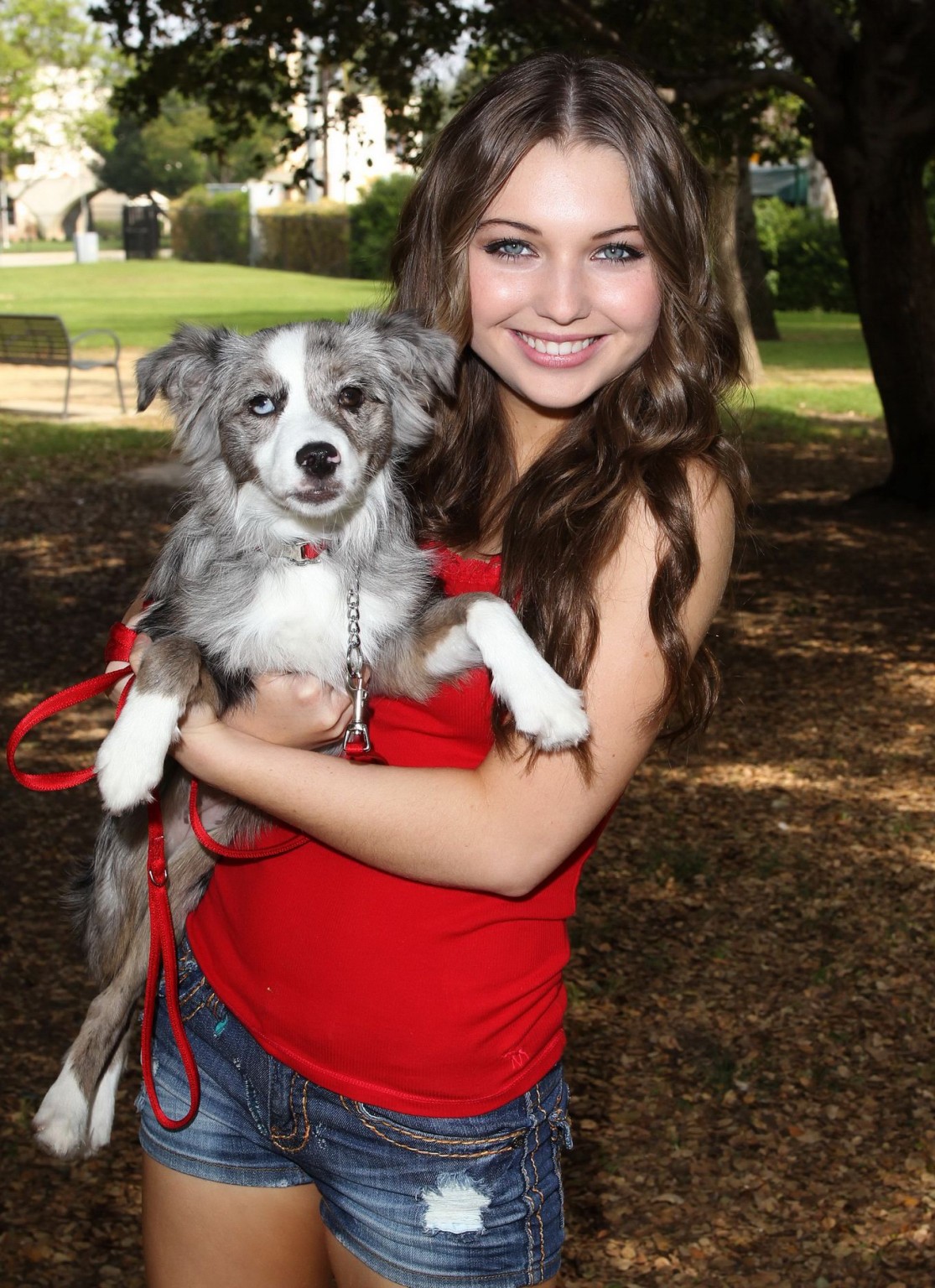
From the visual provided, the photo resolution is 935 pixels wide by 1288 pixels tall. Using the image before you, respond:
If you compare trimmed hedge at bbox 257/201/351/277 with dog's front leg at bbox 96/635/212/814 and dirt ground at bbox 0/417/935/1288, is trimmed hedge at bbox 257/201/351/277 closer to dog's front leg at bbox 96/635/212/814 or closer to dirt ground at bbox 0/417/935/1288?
dirt ground at bbox 0/417/935/1288

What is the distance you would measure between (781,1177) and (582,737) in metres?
2.75

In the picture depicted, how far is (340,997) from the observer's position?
2221mm

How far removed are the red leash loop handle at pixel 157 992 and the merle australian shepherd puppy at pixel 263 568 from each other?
40cm

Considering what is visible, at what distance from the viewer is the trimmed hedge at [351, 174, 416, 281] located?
44219 millimetres

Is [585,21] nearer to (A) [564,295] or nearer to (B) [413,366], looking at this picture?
(B) [413,366]

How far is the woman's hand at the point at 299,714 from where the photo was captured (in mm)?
2662

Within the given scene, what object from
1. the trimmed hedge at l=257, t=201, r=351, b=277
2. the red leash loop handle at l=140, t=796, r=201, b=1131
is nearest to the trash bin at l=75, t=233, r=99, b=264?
the trimmed hedge at l=257, t=201, r=351, b=277

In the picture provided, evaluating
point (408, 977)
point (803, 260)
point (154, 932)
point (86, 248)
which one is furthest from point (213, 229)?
point (408, 977)

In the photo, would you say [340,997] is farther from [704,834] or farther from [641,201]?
[704,834]

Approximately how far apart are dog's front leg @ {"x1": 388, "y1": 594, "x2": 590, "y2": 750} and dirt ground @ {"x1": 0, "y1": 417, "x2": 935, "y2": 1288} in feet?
4.78

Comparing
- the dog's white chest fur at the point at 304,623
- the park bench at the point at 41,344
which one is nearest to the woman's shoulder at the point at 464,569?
the dog's white chest fur at the point at 304,623

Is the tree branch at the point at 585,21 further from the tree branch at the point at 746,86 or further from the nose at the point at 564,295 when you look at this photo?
the nose at the point at 564,295

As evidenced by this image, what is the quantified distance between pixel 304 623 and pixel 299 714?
0.38m

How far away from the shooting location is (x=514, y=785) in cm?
216
